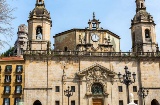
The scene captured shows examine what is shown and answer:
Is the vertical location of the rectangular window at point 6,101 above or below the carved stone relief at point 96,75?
below

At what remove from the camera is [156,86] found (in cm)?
4116

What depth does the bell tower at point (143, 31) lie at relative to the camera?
4371cm

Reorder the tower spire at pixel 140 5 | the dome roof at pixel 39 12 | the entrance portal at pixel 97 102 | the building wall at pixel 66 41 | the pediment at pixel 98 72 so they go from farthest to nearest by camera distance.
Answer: the tower spire at pixel 140 5, the building wall at pixel 66 41, the dome roof at pixel 39 12, the pediment at pixel 98 72, the entrance portal at pixel 97 102

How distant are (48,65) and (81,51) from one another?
4.80 m

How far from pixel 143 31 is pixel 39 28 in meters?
14.7

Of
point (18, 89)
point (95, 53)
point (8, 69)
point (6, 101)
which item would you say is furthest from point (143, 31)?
point (6, 101)

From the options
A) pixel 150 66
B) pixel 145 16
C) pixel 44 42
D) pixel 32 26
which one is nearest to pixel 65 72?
pixel 44 42

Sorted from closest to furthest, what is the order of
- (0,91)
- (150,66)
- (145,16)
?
(150,66), (145,16), (0,91)

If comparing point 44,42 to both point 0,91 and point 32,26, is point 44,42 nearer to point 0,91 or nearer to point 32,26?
point 32,26

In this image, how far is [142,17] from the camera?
4466cm

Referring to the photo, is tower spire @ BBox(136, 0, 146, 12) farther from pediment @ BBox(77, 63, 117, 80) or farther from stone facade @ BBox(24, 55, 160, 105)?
pediment @ BBox(77, 63, 117, 80)

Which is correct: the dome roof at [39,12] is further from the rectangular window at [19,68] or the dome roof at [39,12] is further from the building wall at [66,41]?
the rectangular window at [19,68]

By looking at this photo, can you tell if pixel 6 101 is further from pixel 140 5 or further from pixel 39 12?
pixel 140 5

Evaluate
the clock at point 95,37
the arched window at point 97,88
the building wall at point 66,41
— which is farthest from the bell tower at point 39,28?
the arched window at point 97,88
